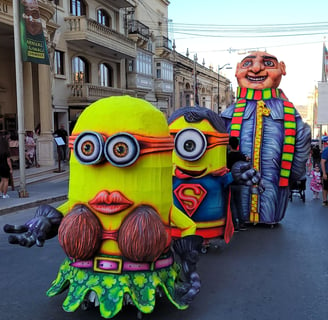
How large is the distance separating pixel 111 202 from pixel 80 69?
1948 centimetres

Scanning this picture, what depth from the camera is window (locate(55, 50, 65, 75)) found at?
63.6ft

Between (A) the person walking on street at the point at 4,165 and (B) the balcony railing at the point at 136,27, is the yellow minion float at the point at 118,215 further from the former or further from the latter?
(B) the balcony railing at the point at 136,27

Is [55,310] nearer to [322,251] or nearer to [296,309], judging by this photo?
[296,309]

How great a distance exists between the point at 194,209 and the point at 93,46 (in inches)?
697

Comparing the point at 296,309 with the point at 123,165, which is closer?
the point at 123,165

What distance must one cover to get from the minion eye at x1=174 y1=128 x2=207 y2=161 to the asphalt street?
4.27 feet

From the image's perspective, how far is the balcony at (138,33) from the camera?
2747 centimetres

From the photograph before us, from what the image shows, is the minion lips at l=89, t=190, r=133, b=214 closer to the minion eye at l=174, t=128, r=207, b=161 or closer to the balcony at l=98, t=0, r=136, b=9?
the minion eye at l=174, t=128, r=207, b=161

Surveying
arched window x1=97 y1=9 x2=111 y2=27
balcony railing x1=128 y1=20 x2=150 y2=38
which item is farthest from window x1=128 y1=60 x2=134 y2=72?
arched window x1=97 y1=9 x2=111 y2=27

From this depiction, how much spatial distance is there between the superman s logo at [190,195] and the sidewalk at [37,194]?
14.4 ft

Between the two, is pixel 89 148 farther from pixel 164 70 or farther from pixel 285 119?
pixel 164 70

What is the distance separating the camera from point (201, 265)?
501cm

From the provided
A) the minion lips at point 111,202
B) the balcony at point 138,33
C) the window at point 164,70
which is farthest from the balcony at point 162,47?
the minion lips at point 111,202

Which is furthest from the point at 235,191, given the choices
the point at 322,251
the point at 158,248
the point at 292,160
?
the point at 158,248
